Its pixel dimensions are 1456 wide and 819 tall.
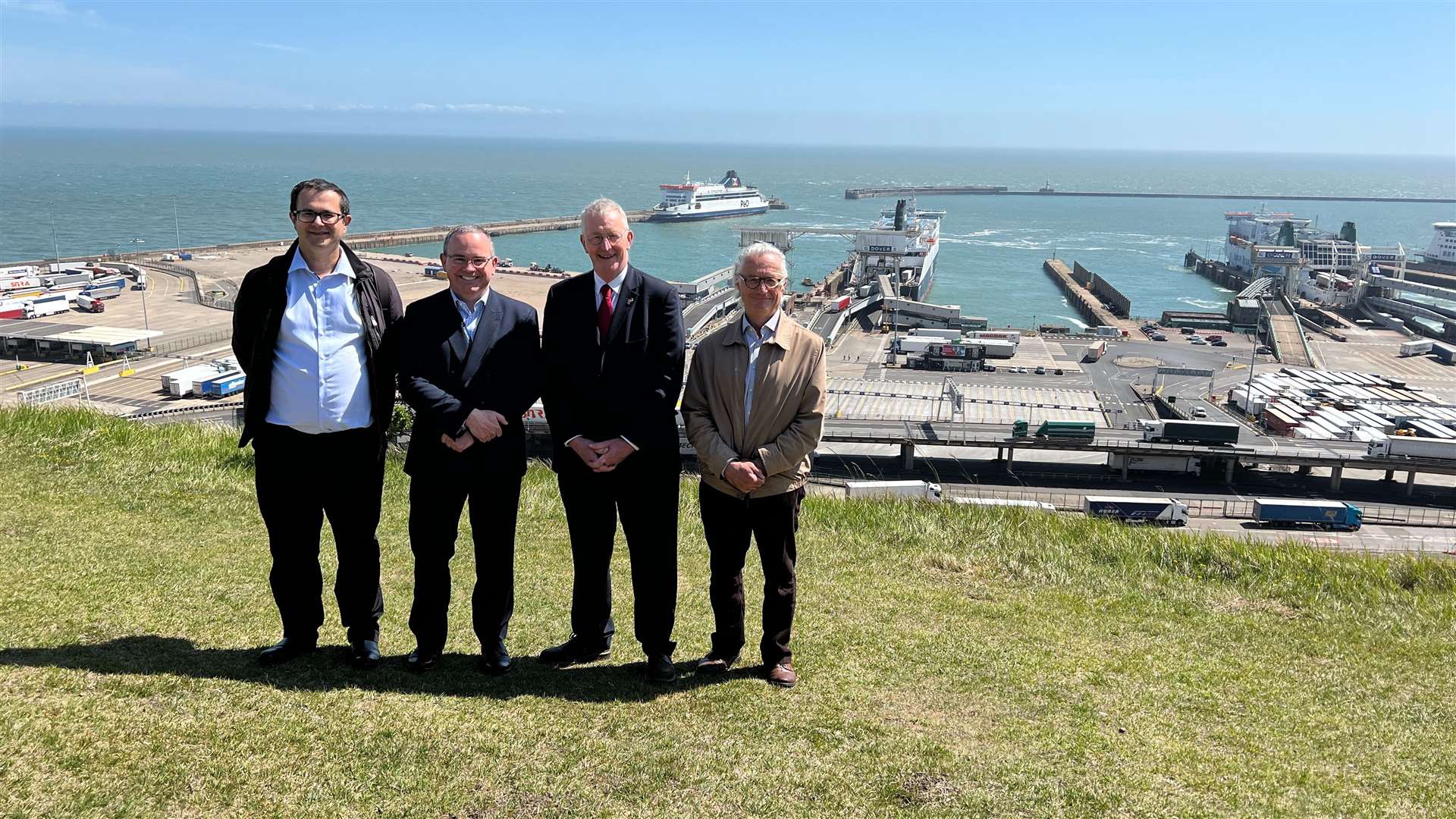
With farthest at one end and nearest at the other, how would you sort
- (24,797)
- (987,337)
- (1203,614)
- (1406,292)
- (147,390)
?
(1406,292), (987,337), (147,390), (1203,614), (24,797)

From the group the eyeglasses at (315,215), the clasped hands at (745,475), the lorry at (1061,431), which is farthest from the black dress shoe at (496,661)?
the lorry at (1061,431)

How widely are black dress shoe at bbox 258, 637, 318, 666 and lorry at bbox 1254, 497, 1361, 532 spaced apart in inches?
922

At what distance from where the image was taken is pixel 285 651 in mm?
3652

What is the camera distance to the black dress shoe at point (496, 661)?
3676 mm

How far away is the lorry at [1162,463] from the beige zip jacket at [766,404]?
84.3 ft

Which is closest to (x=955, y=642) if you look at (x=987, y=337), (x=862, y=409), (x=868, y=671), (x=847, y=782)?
(x=868, y=671)

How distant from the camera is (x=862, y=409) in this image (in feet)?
105

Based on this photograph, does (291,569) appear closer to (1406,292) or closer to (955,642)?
(955,642)

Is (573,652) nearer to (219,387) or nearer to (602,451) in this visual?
(602,451)

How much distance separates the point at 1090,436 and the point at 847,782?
2637 cm

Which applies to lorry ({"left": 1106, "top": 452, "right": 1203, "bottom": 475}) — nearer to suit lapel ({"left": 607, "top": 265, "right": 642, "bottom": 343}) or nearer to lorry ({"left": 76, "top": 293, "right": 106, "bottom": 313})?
Answer: suit lapel ({"left": 607, "top": 265, "right": 642, "bottom": 343})

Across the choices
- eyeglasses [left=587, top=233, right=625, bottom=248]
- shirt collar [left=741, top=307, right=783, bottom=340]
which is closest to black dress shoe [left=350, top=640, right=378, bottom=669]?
eyeglasses [left=587, top=233, right=625, bottom=248]

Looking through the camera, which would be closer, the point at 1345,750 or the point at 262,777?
the point at 262,777

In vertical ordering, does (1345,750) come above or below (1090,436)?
above
